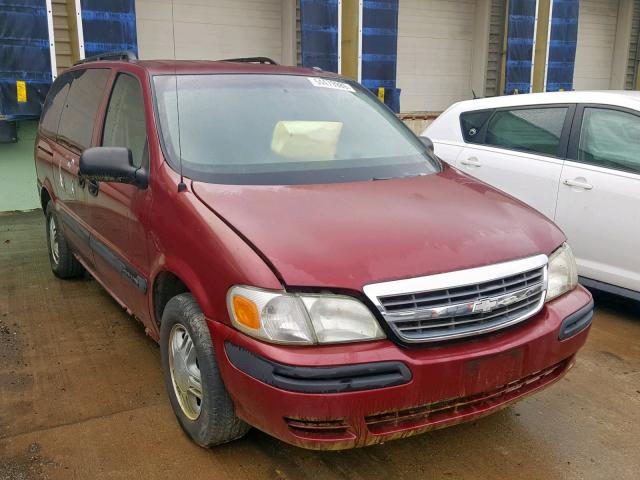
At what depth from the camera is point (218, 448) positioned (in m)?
2.75

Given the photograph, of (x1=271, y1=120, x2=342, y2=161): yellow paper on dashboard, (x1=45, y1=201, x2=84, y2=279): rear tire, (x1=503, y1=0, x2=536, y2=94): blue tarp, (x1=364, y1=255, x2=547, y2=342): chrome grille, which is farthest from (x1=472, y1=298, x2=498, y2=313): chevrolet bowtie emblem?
(x1=503, y1=0, x2=536, y2=94): blue tarp

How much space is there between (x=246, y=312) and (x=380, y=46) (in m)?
8.24

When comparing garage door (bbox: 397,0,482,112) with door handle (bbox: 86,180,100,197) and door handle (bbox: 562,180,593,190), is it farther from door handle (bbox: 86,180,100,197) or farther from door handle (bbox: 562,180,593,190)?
door handle (bbox: 86,180,100,197)

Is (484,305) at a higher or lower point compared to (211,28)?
lower

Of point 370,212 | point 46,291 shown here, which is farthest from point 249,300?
point 46,291

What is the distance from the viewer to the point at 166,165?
2.87 meters

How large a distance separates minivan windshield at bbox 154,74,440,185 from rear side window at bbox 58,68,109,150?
91 cm

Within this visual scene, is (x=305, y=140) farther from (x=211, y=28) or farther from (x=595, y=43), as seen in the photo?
(x=595, y=43)

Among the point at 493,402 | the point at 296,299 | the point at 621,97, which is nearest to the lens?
the point at 296,299

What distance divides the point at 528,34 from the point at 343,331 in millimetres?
10903

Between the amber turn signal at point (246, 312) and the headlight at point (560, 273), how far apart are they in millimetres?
1278

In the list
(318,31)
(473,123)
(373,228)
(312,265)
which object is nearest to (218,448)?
(312,265)

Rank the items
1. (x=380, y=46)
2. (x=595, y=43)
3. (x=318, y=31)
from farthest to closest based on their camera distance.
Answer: (x=595, y=43) → (x=380, y=46) → (x=318, y=31)

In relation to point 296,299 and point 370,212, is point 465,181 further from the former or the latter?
point 296,299
